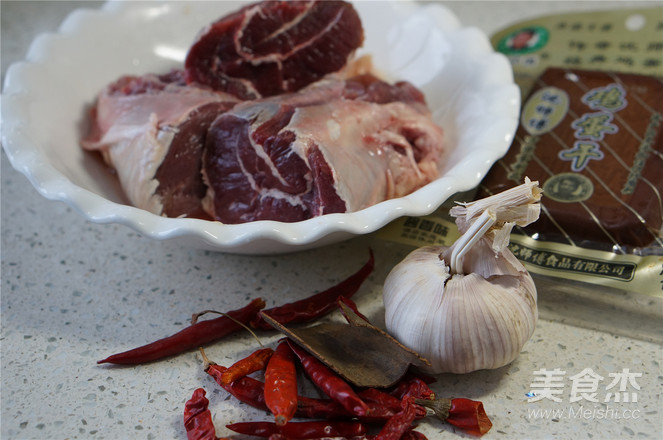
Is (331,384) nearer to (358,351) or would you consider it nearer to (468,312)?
(358,351)

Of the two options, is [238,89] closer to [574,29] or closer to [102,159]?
[102,159]

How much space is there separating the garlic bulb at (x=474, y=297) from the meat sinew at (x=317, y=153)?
0.31m

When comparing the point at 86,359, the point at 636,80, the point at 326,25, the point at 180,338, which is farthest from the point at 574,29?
the point at 86,359

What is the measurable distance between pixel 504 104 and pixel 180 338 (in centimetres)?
107

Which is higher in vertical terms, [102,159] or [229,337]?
[102,159]

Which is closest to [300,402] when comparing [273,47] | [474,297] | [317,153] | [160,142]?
[474,297]

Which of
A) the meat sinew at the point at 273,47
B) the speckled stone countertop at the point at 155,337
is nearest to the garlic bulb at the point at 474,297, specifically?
the speckled stone countertop at the point at 155,337

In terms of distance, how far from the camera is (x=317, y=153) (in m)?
1.63

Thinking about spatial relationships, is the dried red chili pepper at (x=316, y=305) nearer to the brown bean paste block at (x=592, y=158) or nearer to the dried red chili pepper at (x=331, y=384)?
the dried red chili pepper at (x=331, y=384)

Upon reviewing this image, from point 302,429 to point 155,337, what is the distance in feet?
1.54

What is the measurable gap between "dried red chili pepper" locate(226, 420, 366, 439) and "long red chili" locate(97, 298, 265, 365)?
274 millimetres

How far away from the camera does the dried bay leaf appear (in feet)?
4.60

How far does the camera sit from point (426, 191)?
1567mm

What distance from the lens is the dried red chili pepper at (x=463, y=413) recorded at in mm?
1356
